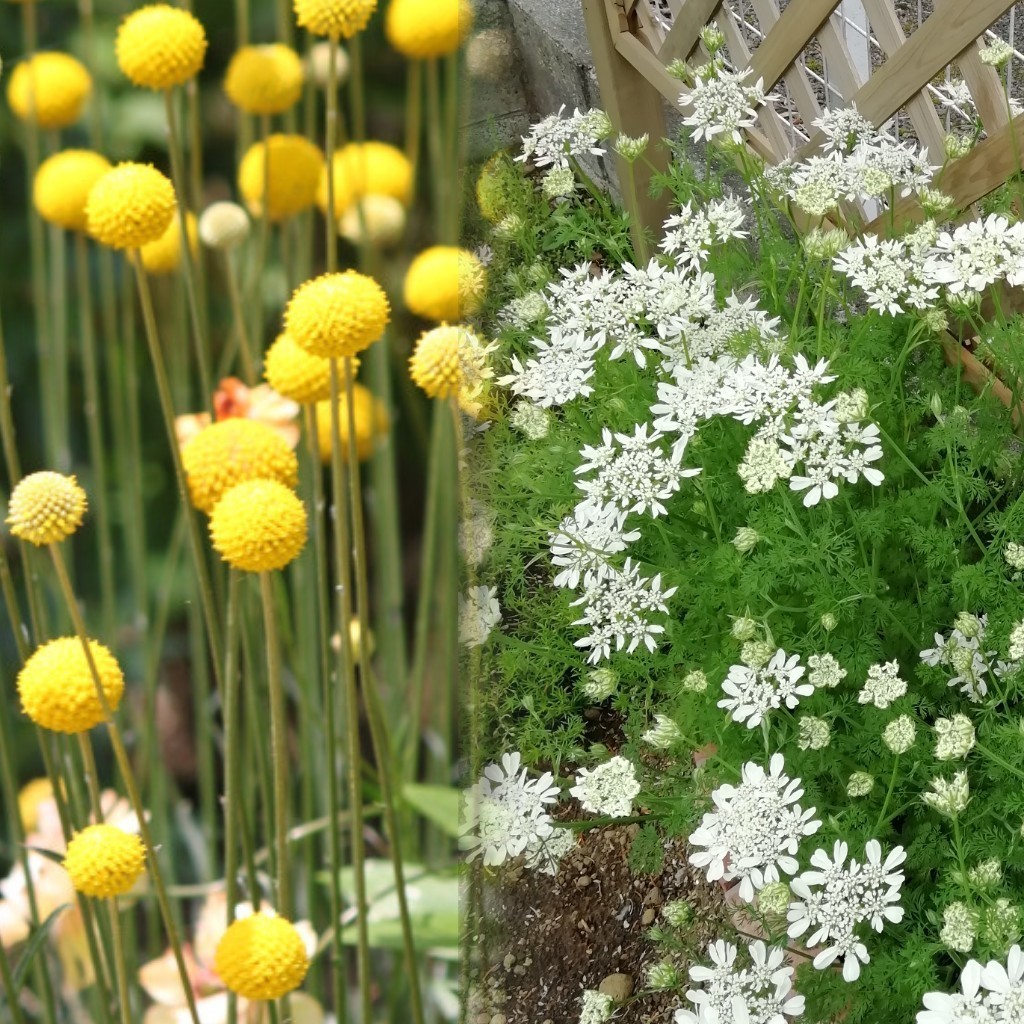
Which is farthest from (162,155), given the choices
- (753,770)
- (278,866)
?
(753,770)

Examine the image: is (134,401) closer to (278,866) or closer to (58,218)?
(58,218)

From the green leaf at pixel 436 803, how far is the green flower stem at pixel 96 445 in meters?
0.14

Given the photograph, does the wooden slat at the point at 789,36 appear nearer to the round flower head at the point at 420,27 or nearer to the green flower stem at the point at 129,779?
the round flower head at the point at 420,27

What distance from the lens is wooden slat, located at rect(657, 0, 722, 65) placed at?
4.91 ft

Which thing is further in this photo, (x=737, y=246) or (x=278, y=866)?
(x=737, y=246)

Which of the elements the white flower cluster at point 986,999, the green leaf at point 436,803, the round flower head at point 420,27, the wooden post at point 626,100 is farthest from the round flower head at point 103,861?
the wooden post at point 626,100

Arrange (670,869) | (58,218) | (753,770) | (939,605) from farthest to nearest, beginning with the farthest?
(670,869), (939,605), (753,770), (58,218)

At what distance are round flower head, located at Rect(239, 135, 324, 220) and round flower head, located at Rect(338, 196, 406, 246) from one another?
0.6 inches

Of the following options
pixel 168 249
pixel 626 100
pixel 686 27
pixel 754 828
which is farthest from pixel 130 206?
pixel 626 100

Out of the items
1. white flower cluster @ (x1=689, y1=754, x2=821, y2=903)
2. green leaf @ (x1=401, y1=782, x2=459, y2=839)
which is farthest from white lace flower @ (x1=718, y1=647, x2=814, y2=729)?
green leaf @ (x1=401, y1=782, x2=459, y2=839)

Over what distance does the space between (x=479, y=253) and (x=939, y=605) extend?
838 millimetres

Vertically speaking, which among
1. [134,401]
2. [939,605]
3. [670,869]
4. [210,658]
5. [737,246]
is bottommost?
[670,869]

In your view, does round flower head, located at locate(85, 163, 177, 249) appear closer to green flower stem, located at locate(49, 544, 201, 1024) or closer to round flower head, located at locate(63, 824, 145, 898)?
green flower stem, located at locate(49, 544, 201, 1024)

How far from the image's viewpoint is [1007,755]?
1045 mm
